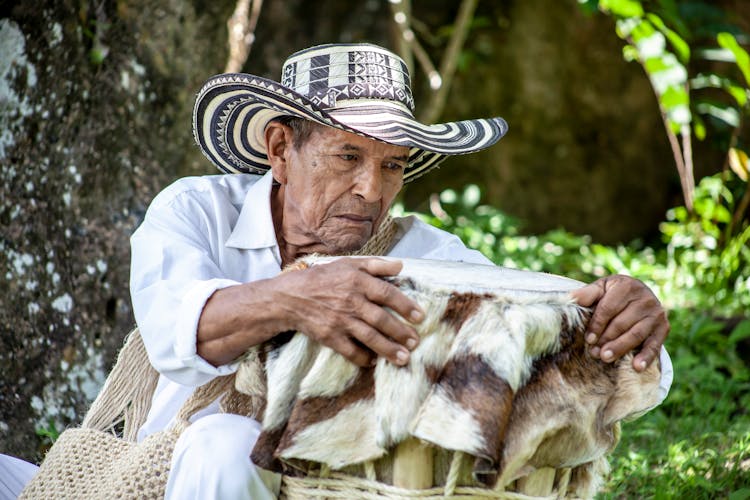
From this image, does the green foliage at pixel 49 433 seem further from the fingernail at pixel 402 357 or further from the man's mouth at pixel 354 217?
the fingernail at pixel 402 357

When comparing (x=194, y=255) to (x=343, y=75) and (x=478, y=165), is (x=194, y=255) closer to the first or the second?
(x=343, y=75)

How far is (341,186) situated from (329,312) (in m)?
0.77

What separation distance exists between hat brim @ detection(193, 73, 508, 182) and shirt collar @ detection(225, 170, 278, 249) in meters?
0.26

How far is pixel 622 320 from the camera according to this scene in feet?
6.56

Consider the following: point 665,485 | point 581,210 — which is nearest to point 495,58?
point 581,210

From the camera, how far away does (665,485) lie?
10.5 feet

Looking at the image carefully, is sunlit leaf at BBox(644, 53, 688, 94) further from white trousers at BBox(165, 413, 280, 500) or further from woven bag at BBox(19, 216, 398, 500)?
white trousers at BBox(165, 413, 280, 500)

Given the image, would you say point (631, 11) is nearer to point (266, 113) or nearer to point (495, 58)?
point (495, 58)

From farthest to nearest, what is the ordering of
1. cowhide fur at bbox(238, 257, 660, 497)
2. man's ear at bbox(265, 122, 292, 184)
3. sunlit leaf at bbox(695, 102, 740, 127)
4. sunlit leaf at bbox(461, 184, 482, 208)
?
sunlit leaf at bbox(461, 184, 482, 208), sunlit leaf at bbox(695, 102, 740, 127), man's ear at bbox(265, 122, 292, 184), cowhide fur at bbox(238, 257, 660, 497)

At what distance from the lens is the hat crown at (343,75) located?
2635mm

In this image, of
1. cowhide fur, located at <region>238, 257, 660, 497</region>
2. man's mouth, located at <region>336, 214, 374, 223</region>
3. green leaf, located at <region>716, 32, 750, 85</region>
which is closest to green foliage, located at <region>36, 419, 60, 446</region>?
man's mouth, located at <region>336, 214, 374, 223</region>

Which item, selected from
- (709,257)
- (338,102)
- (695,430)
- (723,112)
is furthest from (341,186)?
(723,112)

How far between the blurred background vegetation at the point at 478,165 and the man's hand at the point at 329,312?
169 cm

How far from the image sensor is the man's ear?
2.74m
